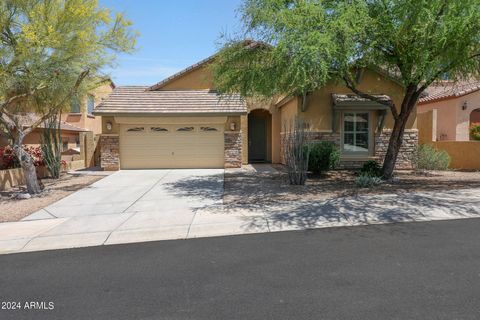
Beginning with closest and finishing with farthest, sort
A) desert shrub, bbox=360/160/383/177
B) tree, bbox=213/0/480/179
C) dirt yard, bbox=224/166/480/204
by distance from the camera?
tree, bbox=213/0/480/179, dirt yard, bbox=224/166/480/204, desert shrub, bbox=360/160/383/177

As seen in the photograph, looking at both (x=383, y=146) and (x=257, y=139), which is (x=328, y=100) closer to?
(x=383, y=146)

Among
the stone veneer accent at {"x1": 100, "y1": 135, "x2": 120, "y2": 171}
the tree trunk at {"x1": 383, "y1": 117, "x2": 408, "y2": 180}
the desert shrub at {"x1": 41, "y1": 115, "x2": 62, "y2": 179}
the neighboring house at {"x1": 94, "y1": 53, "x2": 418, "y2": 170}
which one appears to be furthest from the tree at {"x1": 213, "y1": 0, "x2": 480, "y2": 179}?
the desert shrub at {"x1": 41, "y1": 115, "x2": 62, "y2": 179}

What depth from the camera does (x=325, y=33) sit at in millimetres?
8898

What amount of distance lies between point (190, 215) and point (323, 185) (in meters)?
5.27

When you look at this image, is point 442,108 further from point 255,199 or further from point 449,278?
point 449,278

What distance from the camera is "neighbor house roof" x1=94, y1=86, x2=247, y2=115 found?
59.4ft

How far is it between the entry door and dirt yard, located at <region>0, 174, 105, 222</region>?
328 inches

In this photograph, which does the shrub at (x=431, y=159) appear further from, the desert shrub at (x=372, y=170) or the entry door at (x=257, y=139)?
the entry door at (x=257, y=139)

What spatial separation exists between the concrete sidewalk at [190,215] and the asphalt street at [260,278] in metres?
0.66

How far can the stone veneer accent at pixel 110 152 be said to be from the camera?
18.1 metres

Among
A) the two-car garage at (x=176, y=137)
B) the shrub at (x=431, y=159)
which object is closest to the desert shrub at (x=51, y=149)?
the two-car garage at (x=176, y=137)

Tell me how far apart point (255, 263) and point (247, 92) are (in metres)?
7.65

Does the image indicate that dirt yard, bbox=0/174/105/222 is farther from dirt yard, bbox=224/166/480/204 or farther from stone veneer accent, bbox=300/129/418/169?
stone veneer accent, bbox=300/129/418/169

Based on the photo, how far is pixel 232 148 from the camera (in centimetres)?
1856
